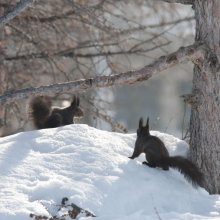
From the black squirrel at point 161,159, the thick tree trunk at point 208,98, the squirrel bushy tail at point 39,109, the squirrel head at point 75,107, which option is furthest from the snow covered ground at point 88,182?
the squirrel head at point 75,107

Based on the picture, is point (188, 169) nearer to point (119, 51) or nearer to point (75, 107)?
point (75, 107)

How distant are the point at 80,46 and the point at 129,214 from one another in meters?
4.94

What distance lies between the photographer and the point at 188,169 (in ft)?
10.5

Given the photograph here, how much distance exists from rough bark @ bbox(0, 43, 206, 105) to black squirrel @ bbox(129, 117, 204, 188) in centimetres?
82

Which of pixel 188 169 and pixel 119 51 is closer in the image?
pixel 188 169

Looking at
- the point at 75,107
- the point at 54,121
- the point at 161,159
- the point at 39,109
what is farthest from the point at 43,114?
the point at 161,159

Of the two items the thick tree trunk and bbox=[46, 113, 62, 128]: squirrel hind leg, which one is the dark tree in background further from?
bbox=[46, 113, 62, 128]: squirrel hind leg

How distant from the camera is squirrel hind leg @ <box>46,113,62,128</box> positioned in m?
5.10

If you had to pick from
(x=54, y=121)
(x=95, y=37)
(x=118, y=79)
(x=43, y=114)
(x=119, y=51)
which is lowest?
(x=54, y=121)

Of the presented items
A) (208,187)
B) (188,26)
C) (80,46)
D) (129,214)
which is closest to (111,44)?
(80,46)

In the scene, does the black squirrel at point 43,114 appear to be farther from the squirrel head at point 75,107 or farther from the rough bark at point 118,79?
the rough bark at point 118,79

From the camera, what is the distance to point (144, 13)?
232 inches

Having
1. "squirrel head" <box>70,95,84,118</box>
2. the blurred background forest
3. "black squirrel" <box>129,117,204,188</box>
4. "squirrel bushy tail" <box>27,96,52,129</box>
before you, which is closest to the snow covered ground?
"black squirrel" <box>129,117,204,188</box>

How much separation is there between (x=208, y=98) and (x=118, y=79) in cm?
113
